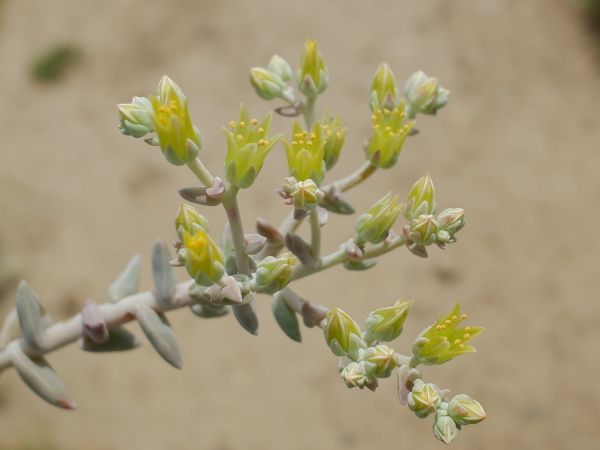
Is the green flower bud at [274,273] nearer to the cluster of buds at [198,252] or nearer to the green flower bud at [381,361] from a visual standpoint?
the cluster of buds at [198,252]

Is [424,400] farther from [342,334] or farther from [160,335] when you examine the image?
[160,335]

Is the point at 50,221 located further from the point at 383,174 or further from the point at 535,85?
the point at 535,85

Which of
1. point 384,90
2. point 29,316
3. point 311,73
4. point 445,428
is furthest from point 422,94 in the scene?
point 29,316

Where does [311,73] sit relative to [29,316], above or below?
→ above

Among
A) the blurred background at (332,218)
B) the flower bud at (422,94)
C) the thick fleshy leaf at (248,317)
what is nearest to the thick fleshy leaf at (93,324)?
the thick fleshy leaf at (248,317)

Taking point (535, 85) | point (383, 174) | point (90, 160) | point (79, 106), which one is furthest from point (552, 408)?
point (79, 106)

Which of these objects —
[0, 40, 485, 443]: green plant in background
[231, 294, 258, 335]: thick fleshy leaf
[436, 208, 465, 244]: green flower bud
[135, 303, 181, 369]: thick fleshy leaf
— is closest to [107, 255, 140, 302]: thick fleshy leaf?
[0, 40, 485, 443]: green plant in background
